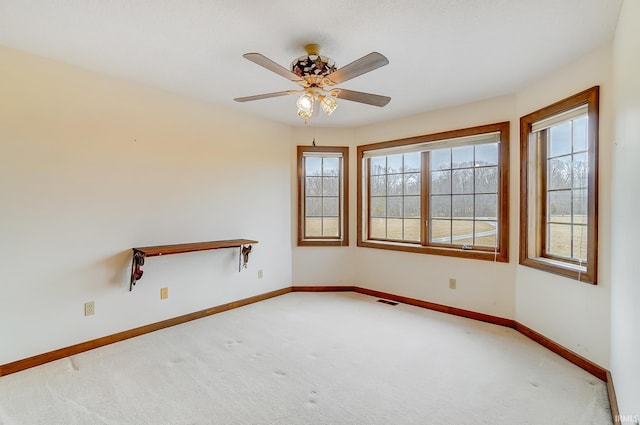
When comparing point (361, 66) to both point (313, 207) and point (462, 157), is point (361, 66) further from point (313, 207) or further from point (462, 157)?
point (313, 207)

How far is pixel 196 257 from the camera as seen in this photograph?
141 inches

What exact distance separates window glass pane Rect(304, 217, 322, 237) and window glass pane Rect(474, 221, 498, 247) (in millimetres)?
2085

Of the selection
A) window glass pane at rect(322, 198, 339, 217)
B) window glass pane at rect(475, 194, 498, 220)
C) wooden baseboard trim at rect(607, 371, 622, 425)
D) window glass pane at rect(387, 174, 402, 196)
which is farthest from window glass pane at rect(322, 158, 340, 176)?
wooden baseboard trim at rect(607, 371, 622, 425)

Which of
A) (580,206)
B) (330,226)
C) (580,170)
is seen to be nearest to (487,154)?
(580,170)

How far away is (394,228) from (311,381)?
8.49 ft

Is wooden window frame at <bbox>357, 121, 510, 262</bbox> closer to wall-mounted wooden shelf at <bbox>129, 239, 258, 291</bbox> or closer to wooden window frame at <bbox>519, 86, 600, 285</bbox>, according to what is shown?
wooden window frame at <bbox>519, 86, 600, 285</bbox>

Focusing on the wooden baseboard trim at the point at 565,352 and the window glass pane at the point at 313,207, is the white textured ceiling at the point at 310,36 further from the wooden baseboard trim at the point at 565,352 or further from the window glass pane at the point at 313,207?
the wooden baseboard trim at the point at 565,352

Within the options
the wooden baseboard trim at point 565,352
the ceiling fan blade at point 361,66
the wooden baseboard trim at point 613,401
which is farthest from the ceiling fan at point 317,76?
the wooden baseboard trim at point 565,352

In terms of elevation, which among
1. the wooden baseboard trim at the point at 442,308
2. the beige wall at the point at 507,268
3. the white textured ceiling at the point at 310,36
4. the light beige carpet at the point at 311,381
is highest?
the white textured ceiling at the point at 310,36

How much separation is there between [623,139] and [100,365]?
390 cm

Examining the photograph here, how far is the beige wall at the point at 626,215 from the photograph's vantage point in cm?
151

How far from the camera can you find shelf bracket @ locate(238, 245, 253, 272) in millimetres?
3914

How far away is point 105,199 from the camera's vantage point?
2885mm

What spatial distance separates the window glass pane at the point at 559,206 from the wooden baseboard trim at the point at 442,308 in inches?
46.3
